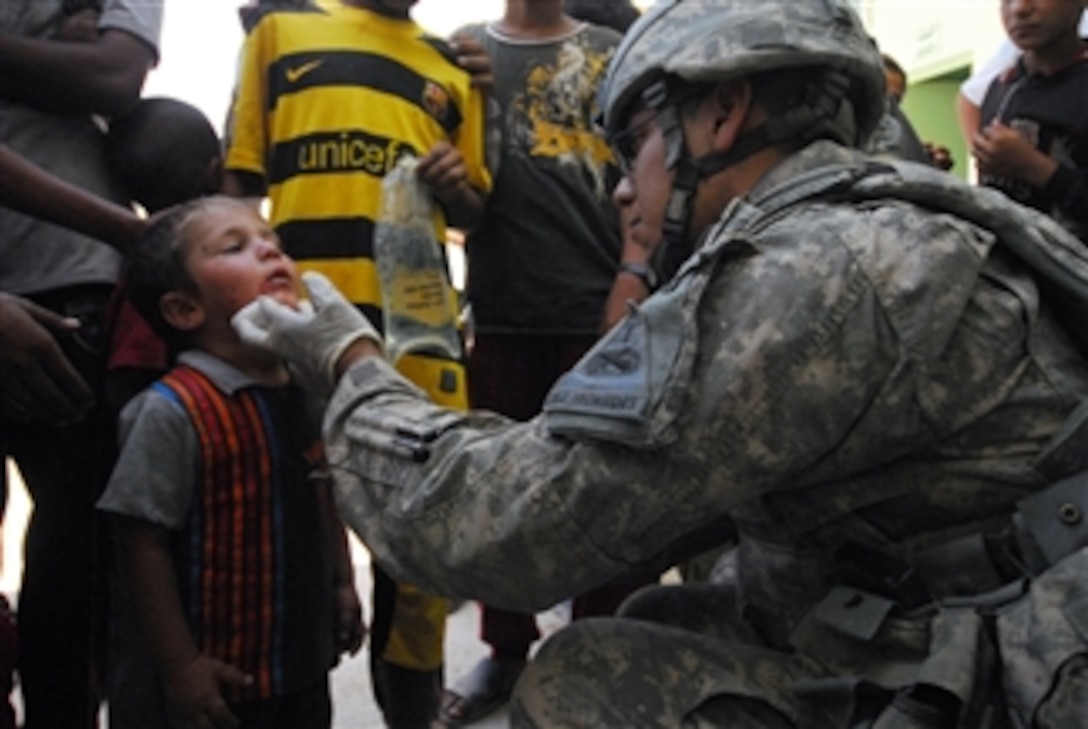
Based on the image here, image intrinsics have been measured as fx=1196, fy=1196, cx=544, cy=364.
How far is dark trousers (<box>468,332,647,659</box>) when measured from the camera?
2.71 m

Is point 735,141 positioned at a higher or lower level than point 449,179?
higher

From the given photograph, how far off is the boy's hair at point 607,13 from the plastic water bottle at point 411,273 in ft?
3.56

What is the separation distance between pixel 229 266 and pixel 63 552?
547 mm

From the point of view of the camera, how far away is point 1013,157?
8.84 ft

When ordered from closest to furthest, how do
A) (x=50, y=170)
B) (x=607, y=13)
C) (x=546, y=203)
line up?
1. (x=50, y=170)
2. (x=546, y=203)
3. (x=607, y=13)

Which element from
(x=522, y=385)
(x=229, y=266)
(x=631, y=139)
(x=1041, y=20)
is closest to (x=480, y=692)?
(x=522, y=385)

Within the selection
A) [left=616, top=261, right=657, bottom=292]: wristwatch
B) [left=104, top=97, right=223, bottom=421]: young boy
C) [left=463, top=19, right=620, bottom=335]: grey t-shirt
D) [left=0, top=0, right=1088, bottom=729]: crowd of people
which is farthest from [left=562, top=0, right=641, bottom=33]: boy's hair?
[left=104, top=97, right=223, bottom=421]: young boy

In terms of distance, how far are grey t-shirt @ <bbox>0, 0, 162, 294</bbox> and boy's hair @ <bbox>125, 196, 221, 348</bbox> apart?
125 millimetres

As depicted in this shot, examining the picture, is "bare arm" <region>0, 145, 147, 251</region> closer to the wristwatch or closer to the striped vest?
the striped vest

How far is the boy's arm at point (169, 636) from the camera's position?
1.65 metres

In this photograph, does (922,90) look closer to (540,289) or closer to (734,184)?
(540,289)

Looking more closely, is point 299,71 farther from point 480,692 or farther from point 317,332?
point 480,692

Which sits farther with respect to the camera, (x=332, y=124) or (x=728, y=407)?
(x=332, y=124)

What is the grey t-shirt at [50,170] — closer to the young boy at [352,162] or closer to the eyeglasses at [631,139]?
the young boy at [352,162]
